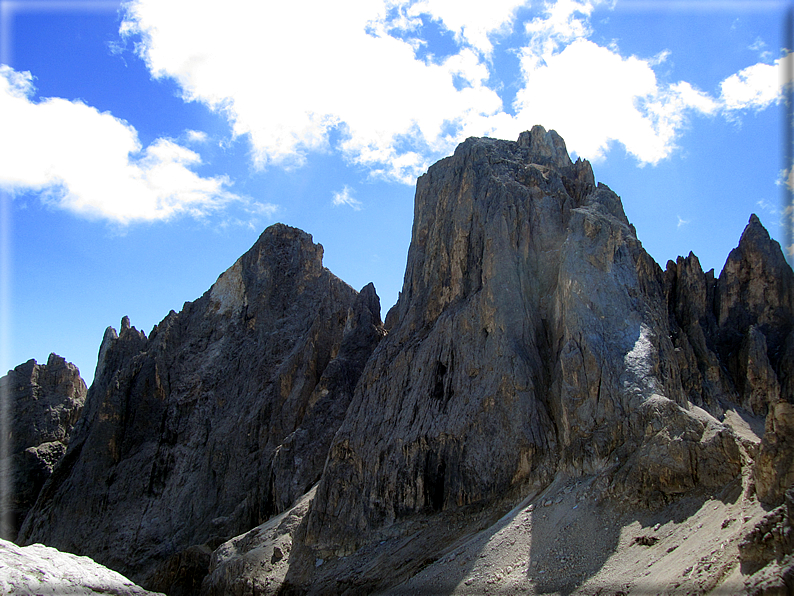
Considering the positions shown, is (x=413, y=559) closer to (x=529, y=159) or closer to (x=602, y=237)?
(x=602, y=237)

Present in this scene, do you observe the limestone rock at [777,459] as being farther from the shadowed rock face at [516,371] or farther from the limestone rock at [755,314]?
the limestone rock at [755,314]

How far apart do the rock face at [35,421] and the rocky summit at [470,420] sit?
6316mm

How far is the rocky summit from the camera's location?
28.6m

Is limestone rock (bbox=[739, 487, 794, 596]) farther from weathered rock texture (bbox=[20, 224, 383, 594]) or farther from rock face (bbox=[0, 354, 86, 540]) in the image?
rock face (bbox=[0, 354, 86, 540])

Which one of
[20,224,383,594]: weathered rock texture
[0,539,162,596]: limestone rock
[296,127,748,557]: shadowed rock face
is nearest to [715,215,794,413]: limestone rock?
[296,127,748,557]: shadowed rock face

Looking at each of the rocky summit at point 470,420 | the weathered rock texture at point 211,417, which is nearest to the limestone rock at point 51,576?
the rocky summit at point 470,420

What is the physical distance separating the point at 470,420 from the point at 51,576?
989 inches

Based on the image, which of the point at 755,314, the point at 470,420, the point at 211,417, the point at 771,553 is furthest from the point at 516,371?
the point at 211,417

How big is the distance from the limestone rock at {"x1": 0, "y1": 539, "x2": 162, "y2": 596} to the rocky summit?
15907mm

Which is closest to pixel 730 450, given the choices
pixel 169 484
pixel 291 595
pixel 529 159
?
pixel 291 595

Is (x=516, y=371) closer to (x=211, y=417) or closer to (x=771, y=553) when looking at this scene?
(x=771, y=553)

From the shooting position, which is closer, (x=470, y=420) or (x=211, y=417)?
(x=470, y=420)

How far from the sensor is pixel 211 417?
61.2 m

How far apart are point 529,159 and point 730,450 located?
2975 centimetres
